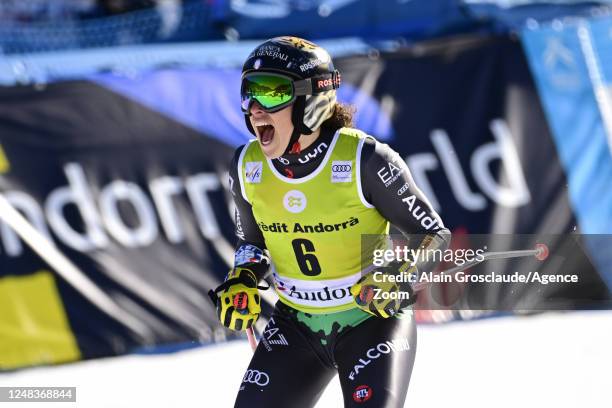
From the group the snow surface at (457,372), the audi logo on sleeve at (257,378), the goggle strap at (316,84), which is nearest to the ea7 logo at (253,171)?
the goggle strap at (316,84)

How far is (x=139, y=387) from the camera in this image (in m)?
6.30

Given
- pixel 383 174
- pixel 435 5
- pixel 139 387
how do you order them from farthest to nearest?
pixel 435 5, pixel 139 387, pixel 383 174

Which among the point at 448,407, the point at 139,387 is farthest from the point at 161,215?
the point at 448,407

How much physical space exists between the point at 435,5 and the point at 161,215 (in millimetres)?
3182

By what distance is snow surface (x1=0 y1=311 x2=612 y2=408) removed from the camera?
5969 millimetres

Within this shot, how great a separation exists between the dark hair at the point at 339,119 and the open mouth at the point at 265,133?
0.90 feet

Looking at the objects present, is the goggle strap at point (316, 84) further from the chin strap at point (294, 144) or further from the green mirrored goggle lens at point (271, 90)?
the chin strap at point (294, 144)

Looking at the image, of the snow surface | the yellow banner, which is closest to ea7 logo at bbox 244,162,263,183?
the snow surface

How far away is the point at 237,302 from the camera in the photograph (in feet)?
13.1

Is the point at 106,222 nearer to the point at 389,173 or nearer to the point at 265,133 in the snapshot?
the point at 265,133

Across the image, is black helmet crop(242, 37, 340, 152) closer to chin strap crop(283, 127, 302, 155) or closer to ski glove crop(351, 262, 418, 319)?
chin strap crop(283, 127, 302, 155)

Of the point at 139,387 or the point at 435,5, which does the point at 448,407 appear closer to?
the point at 139,387

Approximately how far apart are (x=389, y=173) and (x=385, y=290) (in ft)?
1.55

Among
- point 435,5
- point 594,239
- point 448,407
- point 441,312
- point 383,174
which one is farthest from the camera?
point 435,5
